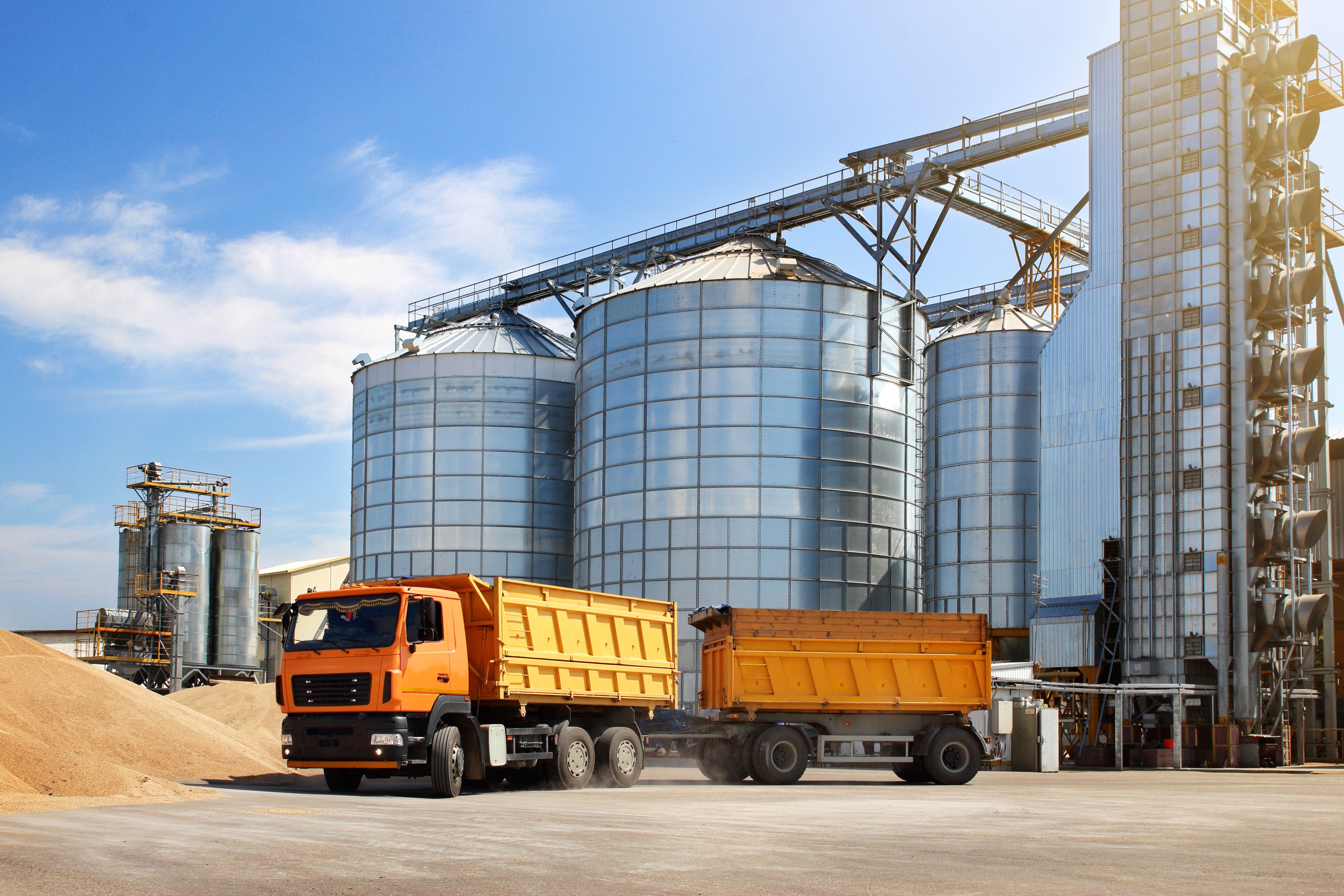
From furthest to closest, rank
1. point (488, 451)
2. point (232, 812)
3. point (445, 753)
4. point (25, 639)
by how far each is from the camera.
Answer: point (488, 451) < point (25, 639) < point (445, 753) < point (232, 812)

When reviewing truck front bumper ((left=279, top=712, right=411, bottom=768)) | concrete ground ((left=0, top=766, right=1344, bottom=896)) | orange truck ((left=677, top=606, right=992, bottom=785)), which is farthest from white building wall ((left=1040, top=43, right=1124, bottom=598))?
truck front bumper ((left=279, top=712, right=411, bottom=768))

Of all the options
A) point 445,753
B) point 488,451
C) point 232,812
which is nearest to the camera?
point 232,812

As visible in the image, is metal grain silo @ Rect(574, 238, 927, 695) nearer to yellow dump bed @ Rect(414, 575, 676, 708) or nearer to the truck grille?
yellow dump bed @ Rect(414, 575, 676, 708)

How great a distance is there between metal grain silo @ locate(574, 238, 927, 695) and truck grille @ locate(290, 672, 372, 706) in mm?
21152

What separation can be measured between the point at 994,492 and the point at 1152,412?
6995mm

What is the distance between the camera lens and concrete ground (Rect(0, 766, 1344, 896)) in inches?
356

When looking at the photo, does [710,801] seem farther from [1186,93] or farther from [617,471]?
[1186,93]

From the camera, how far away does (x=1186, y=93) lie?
3928cm

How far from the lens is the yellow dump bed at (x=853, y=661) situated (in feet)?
79.2

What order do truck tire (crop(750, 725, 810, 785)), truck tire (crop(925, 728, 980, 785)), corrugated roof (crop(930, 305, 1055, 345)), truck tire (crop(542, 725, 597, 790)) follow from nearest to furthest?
truck tire (crop(542, 725, 597, 790))
truck tire (crop(750, 725, 810, 785))
truck tire (crop(925, 728, 980, 785))
corrugated roof (crop(930, 305, 1055, 345))

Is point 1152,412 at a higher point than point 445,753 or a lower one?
higher

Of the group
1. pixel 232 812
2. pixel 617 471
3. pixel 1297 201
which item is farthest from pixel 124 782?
pixel 1297 201

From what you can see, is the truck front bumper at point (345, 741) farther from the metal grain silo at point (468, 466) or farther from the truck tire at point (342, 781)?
the metal grain silo at point (468, 466)

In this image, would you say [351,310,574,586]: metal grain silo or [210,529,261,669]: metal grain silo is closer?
[351,310,574,586]: metal grain silo
